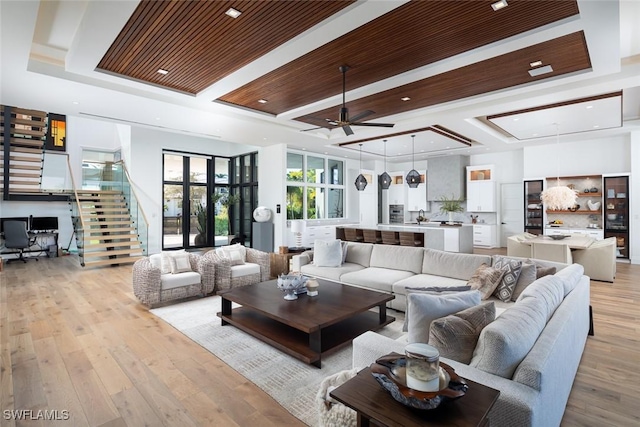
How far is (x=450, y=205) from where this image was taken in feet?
32.9

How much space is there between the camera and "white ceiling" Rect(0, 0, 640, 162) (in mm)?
3002

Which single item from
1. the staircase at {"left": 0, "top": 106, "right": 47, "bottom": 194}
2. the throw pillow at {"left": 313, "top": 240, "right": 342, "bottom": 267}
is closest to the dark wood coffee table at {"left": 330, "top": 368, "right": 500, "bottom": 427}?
the throw pillow at {"left": 313, "top": 240, "right": 342, "bottom": 267}

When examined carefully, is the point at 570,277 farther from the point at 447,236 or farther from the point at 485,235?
the point at 485,235

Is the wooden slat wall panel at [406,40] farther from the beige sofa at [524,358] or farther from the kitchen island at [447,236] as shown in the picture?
the kitchen island at [447,236]

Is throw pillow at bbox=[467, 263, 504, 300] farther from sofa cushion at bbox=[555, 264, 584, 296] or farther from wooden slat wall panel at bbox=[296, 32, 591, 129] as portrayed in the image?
wooden slat wall panel at bbox=[296, 32, 591, 129]

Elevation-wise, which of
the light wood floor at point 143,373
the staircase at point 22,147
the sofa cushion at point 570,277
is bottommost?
the light wood floor at point 143,373

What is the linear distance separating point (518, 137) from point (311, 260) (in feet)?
20.4

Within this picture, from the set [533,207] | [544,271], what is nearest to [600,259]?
[533,207]

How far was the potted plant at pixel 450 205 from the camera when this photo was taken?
9.93m

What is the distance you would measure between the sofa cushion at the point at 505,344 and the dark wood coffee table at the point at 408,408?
233mm

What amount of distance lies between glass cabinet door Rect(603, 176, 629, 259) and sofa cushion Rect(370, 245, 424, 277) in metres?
6.29

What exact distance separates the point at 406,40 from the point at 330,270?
126 inches

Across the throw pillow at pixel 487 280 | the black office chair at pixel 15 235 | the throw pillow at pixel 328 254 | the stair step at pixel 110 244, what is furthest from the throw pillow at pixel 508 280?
the black office chair at pixel 15 235

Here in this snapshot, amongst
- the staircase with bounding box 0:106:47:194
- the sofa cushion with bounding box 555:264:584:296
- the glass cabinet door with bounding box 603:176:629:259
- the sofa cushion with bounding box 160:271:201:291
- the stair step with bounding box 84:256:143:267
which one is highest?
the staircase with bounding box 0:106:47:194
